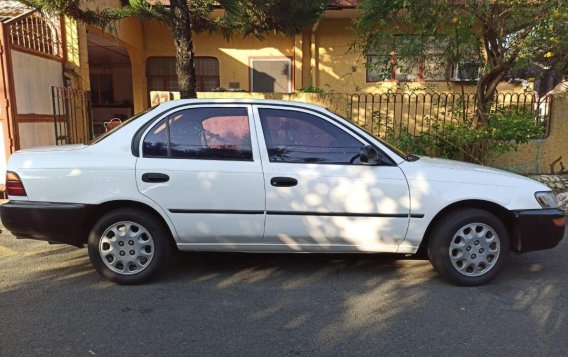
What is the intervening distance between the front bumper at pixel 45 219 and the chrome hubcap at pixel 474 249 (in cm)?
337

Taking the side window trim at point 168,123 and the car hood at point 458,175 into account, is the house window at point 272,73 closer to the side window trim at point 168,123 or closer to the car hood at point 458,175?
the side window trim at point 168,123

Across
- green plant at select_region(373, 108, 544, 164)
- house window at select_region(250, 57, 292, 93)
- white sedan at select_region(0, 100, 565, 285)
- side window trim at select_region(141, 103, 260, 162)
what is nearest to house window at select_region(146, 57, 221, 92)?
house window at select_region(250, 57, 292, 93)

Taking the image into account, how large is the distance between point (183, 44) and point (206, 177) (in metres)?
3.88

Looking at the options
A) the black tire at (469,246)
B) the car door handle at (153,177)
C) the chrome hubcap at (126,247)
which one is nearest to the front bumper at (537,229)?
the black tire at (469,246)

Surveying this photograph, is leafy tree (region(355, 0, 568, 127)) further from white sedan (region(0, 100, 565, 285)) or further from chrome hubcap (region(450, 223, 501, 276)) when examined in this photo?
chrome hubcap (region(450, 223, 501, 276))

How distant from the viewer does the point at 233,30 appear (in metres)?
10.3

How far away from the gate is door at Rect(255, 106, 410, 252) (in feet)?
20.2

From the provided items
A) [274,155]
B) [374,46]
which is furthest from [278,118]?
[374,46]

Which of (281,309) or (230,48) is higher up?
(230,48)

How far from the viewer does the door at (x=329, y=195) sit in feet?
13.6

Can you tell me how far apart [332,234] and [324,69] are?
9.38 m

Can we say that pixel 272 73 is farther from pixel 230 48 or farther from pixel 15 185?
pixel 15 185

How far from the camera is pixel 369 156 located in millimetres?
4191

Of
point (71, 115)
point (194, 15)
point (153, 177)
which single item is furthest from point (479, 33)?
point (71, 115)
